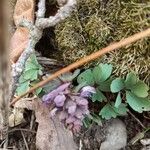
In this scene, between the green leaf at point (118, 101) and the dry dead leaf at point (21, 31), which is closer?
the green leaf at point (118, 101)

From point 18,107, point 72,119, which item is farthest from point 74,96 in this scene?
point 18,107

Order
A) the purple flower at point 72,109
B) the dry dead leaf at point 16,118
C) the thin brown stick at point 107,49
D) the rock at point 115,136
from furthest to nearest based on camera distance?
the dry dead leaf at point 16,118 → the rock at point 115,136 → the purple flower at point 72,109 → the thin brown stick at point 107,49

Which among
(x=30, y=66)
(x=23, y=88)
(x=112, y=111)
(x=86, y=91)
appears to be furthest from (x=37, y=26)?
(x=112, y=111)

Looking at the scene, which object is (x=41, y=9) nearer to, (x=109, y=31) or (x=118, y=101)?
(x=109, y=31)

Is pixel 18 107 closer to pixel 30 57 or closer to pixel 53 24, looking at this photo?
pixel 30 57

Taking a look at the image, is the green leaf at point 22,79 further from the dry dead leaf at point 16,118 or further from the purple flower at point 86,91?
the purple flower at point 86,91

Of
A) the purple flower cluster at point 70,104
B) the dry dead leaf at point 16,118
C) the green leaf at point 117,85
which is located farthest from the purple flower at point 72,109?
the dry dead leaf at point 16,118
